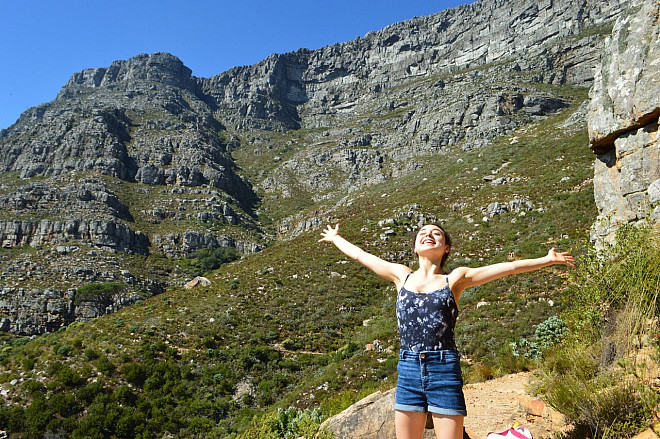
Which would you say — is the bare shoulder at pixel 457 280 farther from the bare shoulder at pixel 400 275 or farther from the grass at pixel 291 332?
the grass at pixel 291 332

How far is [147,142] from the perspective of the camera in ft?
233

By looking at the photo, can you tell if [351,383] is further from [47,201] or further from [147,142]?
[147,142]

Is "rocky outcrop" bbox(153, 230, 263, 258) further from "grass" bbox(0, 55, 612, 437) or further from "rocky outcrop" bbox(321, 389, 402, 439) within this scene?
"rocky outcrop" bbox(321, 389, 402, 439)

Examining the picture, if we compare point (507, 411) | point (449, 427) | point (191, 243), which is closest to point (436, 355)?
point (449, 427)

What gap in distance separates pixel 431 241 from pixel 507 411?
3.82m

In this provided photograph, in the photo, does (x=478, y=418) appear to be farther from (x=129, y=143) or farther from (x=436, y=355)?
(x=129, y=143)

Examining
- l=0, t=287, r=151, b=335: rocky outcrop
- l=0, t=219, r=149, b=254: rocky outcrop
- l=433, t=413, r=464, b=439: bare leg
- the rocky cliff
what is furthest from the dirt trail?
l=0, t=219, r=149, b=254: rocky outcrop

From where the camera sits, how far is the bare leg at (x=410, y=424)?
2.07 meters

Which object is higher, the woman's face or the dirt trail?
the woman's face

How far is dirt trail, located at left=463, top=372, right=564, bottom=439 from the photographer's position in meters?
3.79

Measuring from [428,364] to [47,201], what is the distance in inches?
2610

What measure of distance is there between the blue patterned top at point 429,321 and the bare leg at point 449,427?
1.25 feet

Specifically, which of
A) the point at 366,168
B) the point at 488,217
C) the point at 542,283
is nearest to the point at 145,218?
the point at 366,168

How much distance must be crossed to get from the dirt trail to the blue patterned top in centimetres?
260
